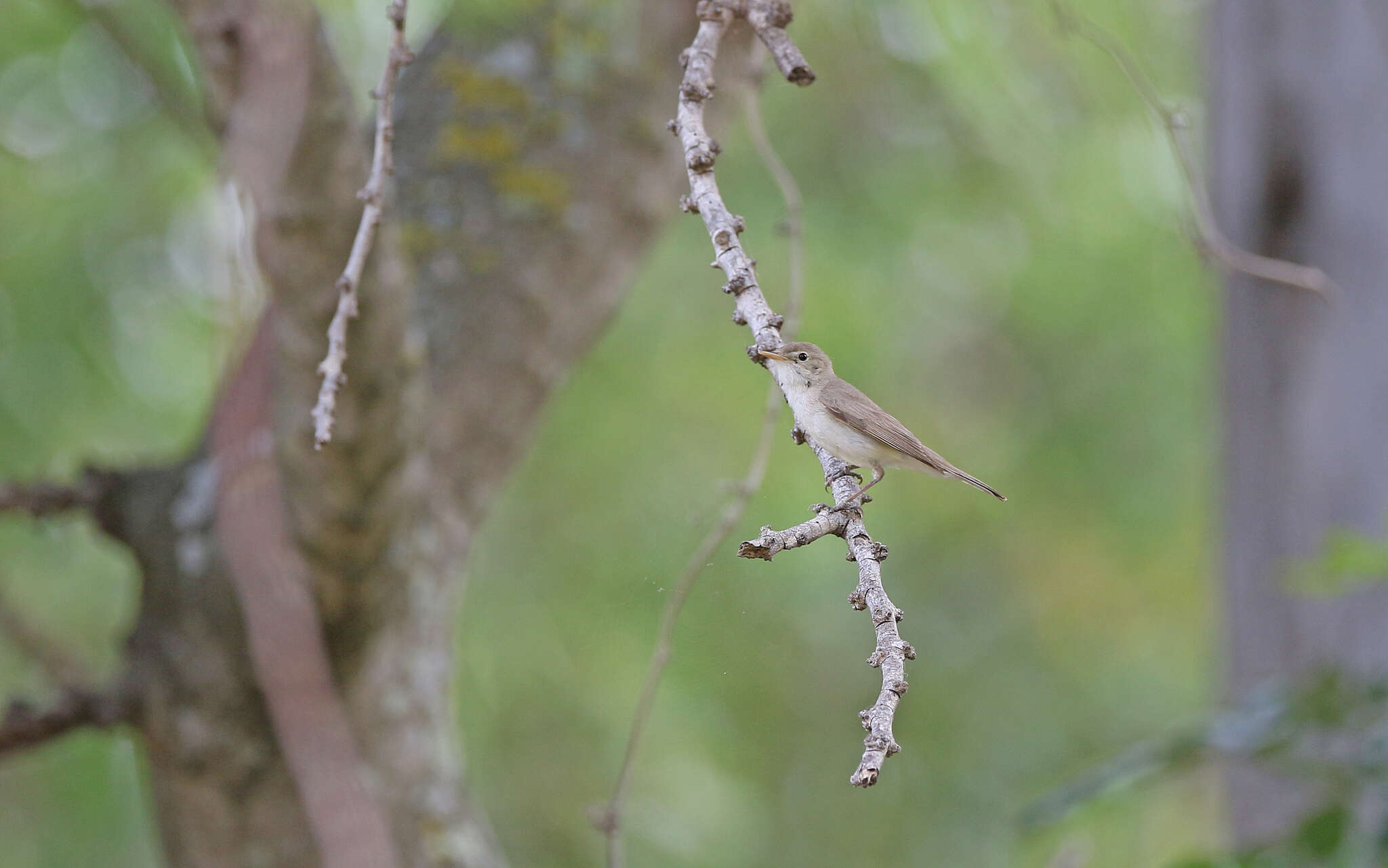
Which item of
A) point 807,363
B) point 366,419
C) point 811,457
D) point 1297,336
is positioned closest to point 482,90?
point 366,419

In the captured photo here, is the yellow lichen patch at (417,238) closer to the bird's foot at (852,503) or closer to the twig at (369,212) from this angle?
the twig at (369,212)

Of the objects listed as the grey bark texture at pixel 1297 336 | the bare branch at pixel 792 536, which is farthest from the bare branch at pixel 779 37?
the grey bark texture at pixel 1297 336

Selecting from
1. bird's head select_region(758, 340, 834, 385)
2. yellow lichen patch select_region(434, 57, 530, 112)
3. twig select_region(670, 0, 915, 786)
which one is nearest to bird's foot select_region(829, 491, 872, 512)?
twig select_region(670, 0, 915, 786)

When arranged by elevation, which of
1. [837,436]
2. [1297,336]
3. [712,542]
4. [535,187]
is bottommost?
[712,542]

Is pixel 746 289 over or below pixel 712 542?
over

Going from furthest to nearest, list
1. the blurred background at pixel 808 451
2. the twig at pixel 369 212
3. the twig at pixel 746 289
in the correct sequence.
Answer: the blurred background at pixel 808 451
the twig at pixel 369 212
the twig at pixel 746 289

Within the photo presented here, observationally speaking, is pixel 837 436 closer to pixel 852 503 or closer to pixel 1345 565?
pixel 852 503

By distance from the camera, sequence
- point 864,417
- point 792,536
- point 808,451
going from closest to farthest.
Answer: point 792,536 → point 864,417 → point 808,451
